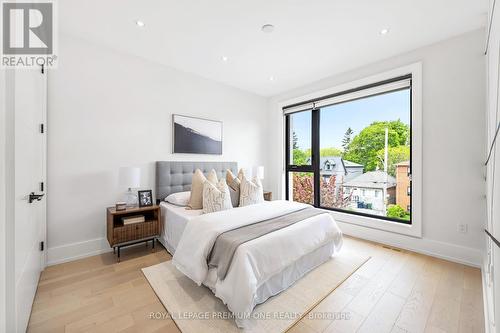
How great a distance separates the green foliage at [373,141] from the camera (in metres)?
2.99

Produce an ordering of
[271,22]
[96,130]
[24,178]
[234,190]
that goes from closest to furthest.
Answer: [24,178], [271,22], [96,130], [234,190]

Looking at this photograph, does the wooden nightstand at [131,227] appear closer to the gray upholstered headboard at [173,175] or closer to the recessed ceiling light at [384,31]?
the gray upholstered headboard at [173,175]

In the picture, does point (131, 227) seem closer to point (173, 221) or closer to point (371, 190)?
point (173, 221)

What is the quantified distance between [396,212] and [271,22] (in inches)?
122

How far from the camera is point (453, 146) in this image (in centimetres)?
245

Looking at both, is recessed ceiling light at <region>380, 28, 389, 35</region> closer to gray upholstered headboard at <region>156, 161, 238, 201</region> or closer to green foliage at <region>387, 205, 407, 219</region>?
green foliage at <region>387, 205, 407, 219</region>

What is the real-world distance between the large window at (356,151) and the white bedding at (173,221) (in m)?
2.40

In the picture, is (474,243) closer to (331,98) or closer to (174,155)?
(331,98)

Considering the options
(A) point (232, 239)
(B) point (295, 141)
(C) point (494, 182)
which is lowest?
(A) point (232, 239)

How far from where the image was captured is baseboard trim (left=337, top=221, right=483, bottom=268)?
2.33m

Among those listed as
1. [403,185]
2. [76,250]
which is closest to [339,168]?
[403,185]

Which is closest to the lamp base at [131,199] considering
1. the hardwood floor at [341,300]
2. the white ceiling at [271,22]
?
the hardwood floor at [341,300]

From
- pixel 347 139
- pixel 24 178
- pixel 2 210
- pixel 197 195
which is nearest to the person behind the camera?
pixel 2 210

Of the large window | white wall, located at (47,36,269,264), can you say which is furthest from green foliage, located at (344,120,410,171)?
white wall, located at (47,36,269,264)
